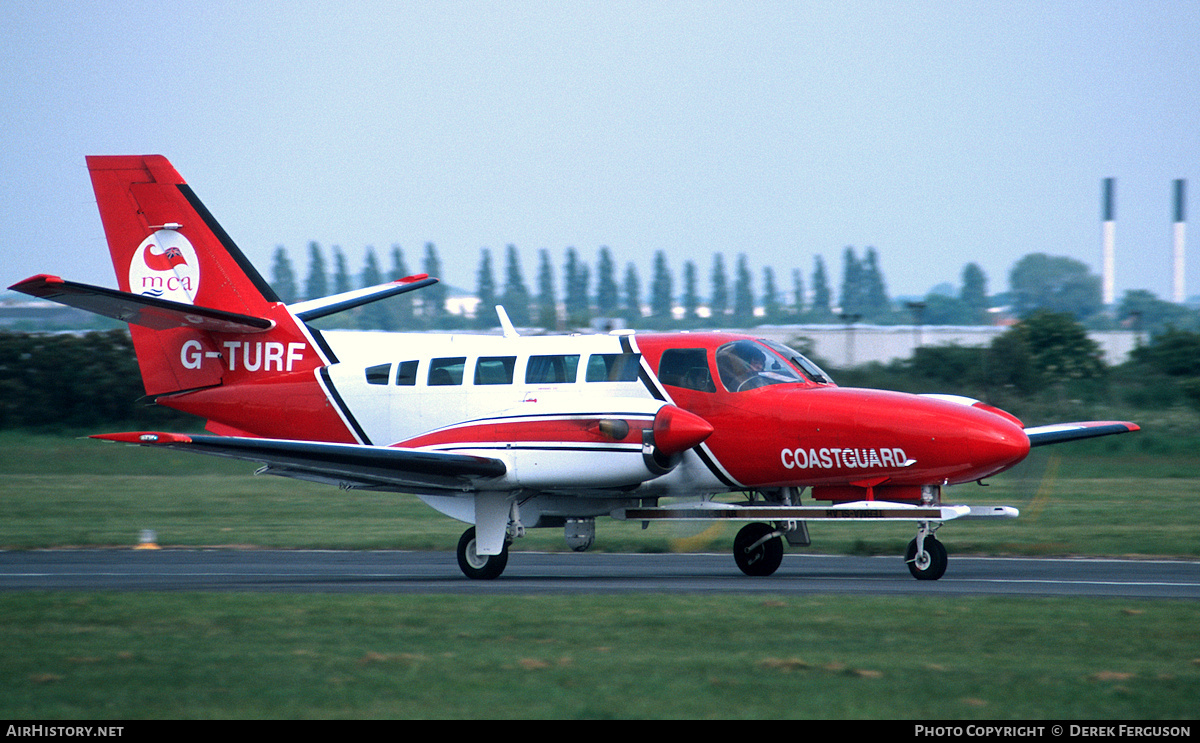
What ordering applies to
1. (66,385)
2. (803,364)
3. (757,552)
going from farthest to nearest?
(66,385), (757,552), (803,364)

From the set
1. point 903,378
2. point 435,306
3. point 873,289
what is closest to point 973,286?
point 873,289

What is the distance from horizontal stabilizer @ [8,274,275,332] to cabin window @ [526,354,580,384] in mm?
4003

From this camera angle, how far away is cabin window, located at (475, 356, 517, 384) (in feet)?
47.8

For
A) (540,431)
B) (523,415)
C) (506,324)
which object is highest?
(506,324)

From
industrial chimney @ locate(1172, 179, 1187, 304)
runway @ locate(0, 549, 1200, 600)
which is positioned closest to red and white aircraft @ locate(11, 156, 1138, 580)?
runway @ locate(0, 549, 1200, 600)

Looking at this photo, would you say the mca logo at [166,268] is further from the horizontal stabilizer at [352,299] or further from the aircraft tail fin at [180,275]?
the horizontal stabilizer at [352,299]

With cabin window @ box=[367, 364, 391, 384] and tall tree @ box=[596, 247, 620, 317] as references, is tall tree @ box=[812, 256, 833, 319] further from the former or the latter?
cabin window @ box=[367, 364, 391, 384]

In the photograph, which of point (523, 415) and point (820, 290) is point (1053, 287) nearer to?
point (820, 290)

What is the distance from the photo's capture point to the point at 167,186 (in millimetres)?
16406

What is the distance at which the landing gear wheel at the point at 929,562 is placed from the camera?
502 inches

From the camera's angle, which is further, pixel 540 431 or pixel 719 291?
pixel 719 291

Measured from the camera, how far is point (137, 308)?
14602 mm

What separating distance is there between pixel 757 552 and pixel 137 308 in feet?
27.0

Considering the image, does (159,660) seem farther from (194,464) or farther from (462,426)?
(194,464)
